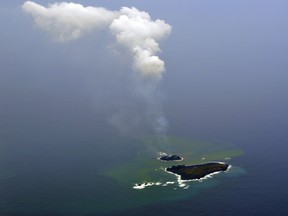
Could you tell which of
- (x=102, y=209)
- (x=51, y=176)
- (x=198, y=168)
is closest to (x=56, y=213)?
(x=102, y=209)

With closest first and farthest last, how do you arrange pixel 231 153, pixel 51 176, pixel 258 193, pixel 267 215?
pixel 267 215 < pixel 258 193 < pixel 51 176 < pixel 231 153

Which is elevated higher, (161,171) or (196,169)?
(161,171)

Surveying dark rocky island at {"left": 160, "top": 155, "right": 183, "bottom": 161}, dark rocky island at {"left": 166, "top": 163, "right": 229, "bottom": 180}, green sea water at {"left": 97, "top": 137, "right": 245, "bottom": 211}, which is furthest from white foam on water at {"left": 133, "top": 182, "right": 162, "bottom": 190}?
dark rocky island at {"left": 160, "top": 155, "right": 183, "bottom": 161}

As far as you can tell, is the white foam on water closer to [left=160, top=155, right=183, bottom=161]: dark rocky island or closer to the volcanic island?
the volcanic island

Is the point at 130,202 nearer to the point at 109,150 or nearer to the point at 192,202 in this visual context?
the point at 192,202

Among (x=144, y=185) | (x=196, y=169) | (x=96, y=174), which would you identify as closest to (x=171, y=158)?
(x=196, y=169)

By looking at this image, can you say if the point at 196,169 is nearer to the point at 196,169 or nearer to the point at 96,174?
the point at 196,169

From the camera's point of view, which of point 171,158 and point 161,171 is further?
point 171,158

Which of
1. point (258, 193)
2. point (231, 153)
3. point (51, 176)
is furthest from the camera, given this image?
point (231, 153)

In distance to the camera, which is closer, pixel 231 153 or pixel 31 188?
pixel 31 188

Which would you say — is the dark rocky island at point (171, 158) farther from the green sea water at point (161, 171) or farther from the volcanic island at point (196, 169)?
the volcanic island at point (196, 169)
